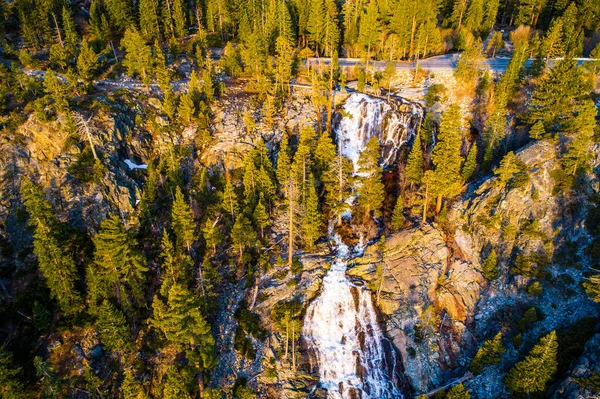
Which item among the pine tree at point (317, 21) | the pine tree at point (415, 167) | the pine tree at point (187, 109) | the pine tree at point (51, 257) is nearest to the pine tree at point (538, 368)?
the pine tree at point (415, 167)

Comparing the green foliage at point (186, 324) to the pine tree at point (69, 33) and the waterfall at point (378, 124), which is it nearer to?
the waterfall at point (378, 124)

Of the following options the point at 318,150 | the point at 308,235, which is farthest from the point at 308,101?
the point at 308,235

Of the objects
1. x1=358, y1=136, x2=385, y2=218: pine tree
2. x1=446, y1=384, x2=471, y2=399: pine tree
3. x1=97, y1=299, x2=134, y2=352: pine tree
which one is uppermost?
x1=358, y1=136, x2=385, y2=218: pine tree

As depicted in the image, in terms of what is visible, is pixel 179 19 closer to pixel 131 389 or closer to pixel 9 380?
pixel 9 380

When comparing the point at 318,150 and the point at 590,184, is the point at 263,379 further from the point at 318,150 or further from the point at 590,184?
the point at 590,184

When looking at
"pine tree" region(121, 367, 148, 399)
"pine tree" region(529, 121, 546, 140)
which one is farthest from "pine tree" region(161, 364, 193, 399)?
"pine tree" region(529, 121, 546, 140)

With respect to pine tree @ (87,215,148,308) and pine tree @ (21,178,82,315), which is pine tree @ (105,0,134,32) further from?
pine tree @ (87,215,148,308)

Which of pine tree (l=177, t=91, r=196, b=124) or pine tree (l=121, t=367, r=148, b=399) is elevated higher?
pine tree (l=177, t=91, r=196, b=124)
